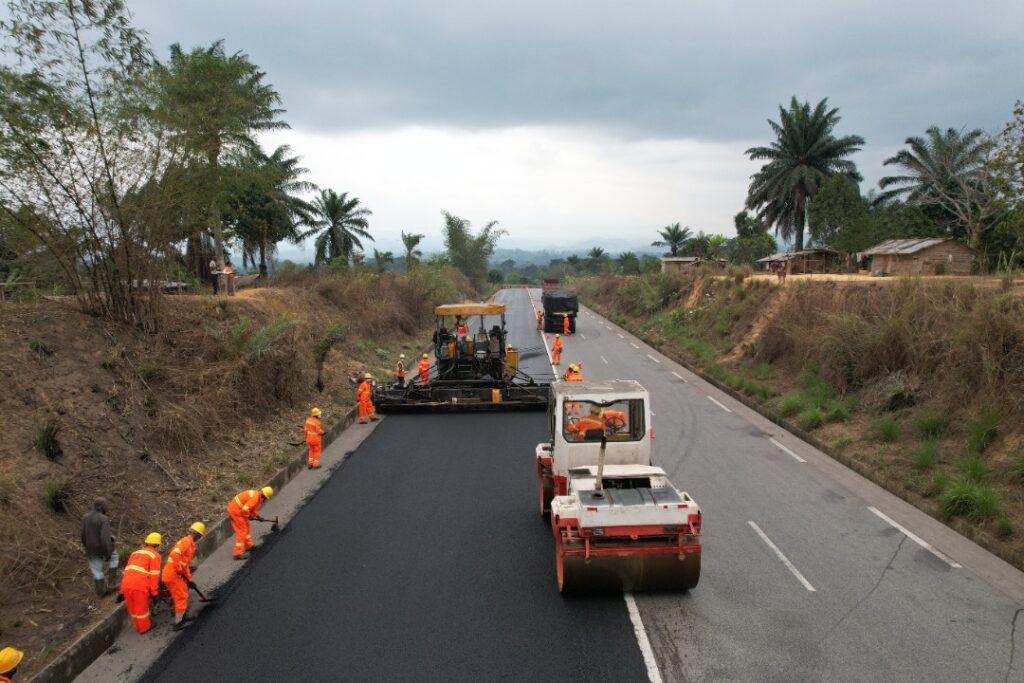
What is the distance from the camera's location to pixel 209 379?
473 inches

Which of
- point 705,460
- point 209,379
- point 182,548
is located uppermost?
point 209,379

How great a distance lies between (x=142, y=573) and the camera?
19.7ft

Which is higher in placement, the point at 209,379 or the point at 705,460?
the point at 209,379

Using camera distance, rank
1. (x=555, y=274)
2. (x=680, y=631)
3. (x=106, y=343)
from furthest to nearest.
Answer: (x=555, y=274) < (x=106, y=343) < (x=680, y=631)

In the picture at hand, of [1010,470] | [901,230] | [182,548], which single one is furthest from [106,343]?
[901,230]

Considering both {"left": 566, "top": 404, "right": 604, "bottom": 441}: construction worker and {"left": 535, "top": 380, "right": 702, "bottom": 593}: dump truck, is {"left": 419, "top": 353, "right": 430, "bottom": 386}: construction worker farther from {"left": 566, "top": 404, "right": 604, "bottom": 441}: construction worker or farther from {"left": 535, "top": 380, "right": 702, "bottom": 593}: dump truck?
{"left": 535, "top": 380, "right": 702, "bottom": 593}: dump truck

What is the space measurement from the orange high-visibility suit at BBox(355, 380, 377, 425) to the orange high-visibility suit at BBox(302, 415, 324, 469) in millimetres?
3121

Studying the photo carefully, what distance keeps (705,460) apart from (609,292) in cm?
4711

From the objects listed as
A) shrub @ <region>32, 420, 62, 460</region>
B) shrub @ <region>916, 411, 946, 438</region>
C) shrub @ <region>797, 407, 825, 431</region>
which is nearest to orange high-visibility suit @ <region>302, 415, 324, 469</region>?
shrub @ <region>32, 420, 62, 460</region>

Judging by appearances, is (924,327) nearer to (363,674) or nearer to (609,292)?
(363,674)

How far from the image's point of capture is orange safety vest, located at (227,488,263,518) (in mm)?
7664

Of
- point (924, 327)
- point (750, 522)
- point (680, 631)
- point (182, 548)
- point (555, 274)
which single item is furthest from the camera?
point (555, 274)

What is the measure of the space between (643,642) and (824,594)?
7.70 ft

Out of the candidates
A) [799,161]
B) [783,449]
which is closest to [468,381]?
[783,449]
